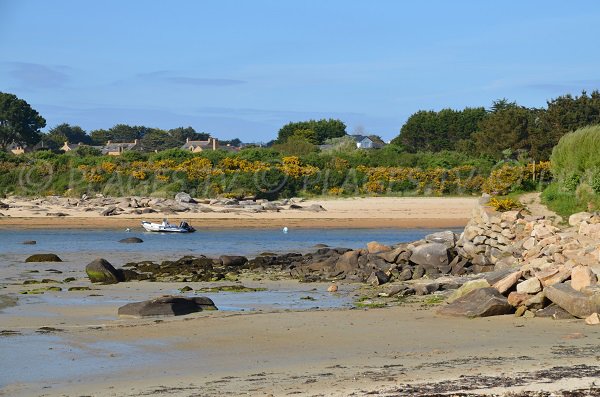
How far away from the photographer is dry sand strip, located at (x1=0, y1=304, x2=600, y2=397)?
32.3 feet

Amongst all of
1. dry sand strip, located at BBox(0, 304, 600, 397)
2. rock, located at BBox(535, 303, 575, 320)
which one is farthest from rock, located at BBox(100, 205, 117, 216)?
rock, located at BBox(535, 303, 575, 320)

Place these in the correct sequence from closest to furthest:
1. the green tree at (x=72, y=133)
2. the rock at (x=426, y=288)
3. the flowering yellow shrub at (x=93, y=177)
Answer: the rock at (x=426, y=288) → the flowering yellow shrub at (x=93, y=177) → the green tree at (x=72, y=133)

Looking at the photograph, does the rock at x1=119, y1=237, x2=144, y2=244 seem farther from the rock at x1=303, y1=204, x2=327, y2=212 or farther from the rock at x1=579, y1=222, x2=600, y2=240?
the rock at x1=579, y1=222, x2=600, y2=240

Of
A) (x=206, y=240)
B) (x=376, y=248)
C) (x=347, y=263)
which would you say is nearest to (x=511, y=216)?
(x=376, y=248)

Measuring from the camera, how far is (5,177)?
176ft

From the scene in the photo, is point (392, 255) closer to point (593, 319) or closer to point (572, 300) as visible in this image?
point (572, 300)

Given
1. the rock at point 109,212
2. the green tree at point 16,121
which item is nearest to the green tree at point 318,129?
the green tree at point 16,121

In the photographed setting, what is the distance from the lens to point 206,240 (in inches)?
1446

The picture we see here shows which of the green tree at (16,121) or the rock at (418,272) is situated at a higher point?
the green tree at (16,121)

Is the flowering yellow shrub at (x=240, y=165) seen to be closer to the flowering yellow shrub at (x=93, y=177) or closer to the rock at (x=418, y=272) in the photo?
the flowering yellow shrub at (x=93, y=177)

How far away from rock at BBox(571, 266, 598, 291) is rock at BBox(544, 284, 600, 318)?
0.10 meters

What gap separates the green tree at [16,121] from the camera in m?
89.9

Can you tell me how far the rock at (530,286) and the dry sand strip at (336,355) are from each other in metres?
0.65

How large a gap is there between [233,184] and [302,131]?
143ft
